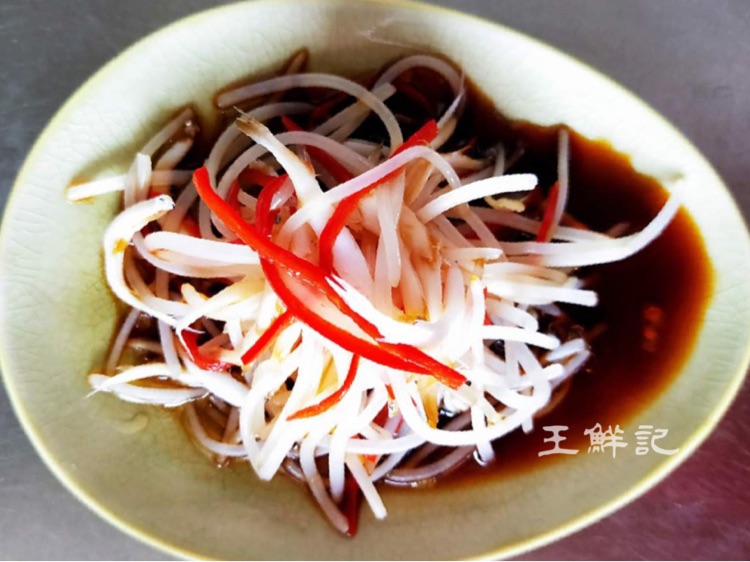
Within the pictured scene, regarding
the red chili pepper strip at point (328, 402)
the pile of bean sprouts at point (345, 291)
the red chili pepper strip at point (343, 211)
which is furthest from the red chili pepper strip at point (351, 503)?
the red chili pepper strip at point (343, 211)

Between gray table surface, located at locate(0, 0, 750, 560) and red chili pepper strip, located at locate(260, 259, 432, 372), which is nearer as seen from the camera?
red chili pepper strip, located at locate(260, 259, 432, 372)

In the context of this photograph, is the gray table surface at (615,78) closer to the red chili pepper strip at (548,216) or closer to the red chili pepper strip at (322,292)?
the red chili pepper strip at (548,216)

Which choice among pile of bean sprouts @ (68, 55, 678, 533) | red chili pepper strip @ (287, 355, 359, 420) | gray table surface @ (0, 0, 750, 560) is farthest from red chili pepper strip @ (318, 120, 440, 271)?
gray table surface @ (0, 0, 750, 560)

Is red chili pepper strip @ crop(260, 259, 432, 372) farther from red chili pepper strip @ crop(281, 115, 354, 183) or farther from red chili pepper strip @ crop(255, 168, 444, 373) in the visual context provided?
red chili pepper strip @ crop(281, 115, 354, 183)

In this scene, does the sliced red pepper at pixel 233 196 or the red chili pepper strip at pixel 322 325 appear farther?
the sliced red pepper at pixel 233 196

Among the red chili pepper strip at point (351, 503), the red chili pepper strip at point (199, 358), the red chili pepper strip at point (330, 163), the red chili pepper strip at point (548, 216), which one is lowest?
the red chili pepper strip at point (351, 503)

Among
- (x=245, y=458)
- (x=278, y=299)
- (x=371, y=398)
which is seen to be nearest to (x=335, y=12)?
(x=278, y=299)

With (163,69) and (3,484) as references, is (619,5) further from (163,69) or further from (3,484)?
(3,484)
